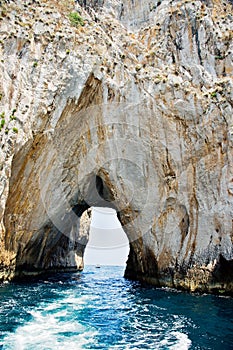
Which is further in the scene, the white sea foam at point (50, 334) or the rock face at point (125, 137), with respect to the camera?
the rock face at point (125, 137)

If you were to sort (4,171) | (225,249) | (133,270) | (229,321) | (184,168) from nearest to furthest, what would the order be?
(229,321) → (4,171) → (225,249) → (184,168) → (133,270)

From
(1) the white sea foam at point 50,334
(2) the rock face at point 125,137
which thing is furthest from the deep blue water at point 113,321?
(2) the rock face at point 125,137

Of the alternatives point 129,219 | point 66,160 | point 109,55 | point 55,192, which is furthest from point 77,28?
point 129,219

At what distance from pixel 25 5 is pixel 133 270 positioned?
78.1 feet

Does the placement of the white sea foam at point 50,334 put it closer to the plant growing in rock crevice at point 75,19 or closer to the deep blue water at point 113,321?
the deep blue water at point 113,321

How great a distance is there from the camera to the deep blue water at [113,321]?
10336 mm

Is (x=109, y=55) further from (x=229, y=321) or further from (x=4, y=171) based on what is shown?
(x=229, y=321)

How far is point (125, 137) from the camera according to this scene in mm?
23141

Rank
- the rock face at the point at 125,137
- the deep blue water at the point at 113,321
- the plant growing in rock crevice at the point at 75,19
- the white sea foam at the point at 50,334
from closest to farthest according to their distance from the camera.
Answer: the white sea foam at the point at 50,334
the deep blue water at the point at 113,321
the rock face at the point at 125,137
the plant growing in rock crevice at the point at 75,19

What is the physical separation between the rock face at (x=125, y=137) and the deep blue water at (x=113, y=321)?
137 inches

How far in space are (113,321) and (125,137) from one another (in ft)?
42.9

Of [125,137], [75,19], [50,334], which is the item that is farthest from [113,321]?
[75,19]

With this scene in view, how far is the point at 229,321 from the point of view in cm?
1320

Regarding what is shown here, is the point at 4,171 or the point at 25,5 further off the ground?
the point at 25,5
